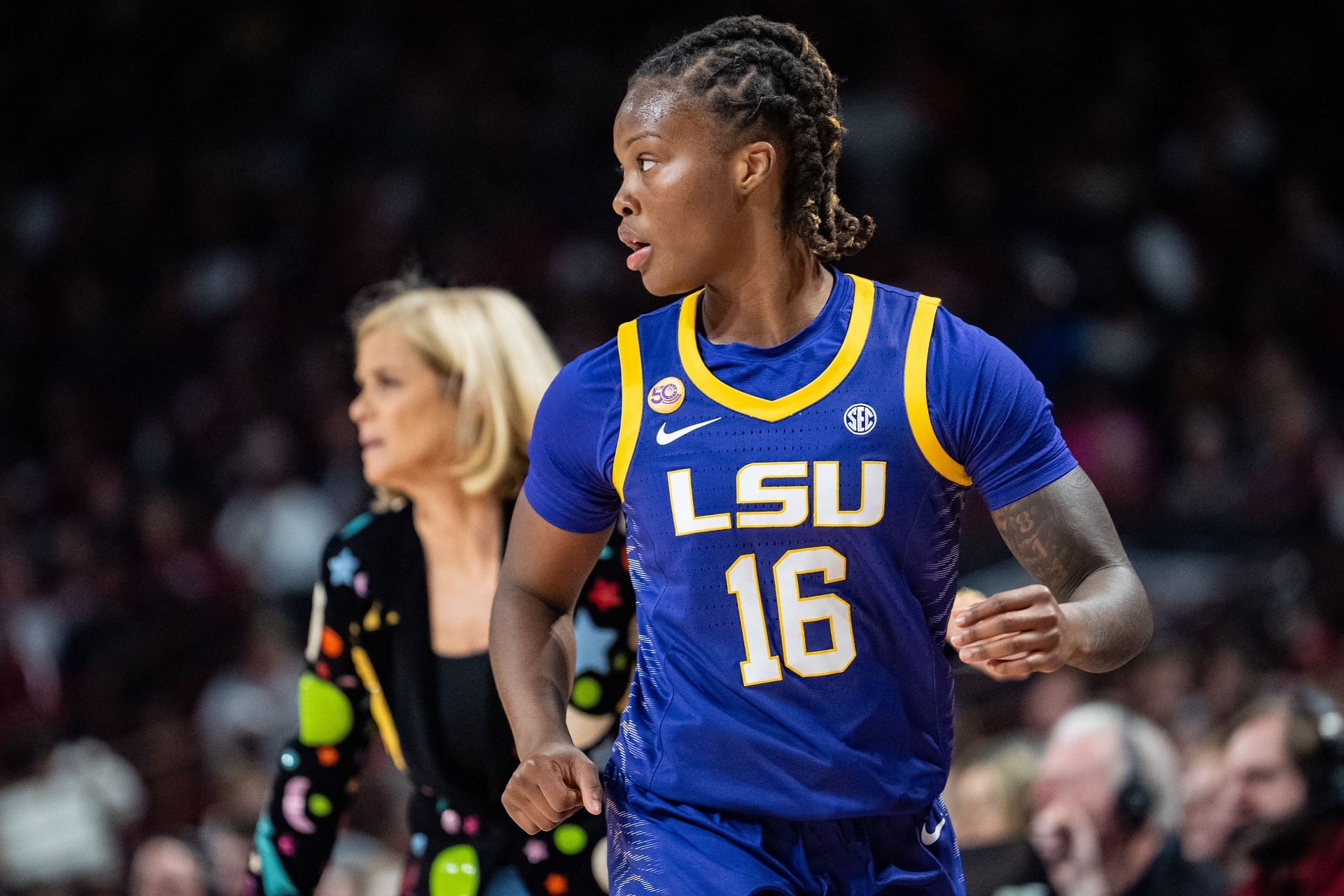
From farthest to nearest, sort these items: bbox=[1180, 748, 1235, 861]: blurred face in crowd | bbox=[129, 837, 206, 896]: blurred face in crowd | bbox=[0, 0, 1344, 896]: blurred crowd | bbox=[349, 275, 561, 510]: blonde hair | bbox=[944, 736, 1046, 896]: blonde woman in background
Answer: bbox=[0, 0, 1344, 896]: blurred crowd, bbox=[129, 837, 206, 896]: blurred face in crowd, bbox=[1180, 748, 1235, 861]: blurred face in crowd, bbox=[944, 736, 1046, 896]: blonde woman in background, bbox=[349, 275, 561, 510]: blonde hair

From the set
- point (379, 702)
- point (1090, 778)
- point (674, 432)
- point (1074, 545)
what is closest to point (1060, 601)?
point (1074, 545)

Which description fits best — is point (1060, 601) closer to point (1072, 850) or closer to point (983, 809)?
point (1072, 850)

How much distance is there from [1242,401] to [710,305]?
5646mm

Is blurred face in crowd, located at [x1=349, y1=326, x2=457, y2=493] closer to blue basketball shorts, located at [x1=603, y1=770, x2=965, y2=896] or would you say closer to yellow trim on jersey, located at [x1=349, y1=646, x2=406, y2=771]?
yellow trim on jersey, located at [x1=349, y1=646, x2=406, y2=771]

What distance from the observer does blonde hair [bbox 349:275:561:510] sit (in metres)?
3.26

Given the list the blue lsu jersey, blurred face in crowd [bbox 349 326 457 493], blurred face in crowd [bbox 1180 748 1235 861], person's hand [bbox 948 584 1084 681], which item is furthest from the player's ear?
blurred face in crowd [bbox 1180 748 1235 861]

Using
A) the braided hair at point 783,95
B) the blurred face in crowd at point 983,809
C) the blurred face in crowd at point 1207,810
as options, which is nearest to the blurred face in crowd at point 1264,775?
the blurred face in crowd at point 1207,810

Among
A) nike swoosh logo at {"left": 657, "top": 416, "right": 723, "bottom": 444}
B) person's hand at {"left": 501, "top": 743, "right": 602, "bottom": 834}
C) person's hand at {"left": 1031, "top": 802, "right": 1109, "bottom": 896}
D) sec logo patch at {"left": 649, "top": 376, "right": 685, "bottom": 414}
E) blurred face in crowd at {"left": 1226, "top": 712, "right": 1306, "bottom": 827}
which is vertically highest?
sec logo patch at {"left": 649, "top": 376, "right": 685, "bottom": 414}

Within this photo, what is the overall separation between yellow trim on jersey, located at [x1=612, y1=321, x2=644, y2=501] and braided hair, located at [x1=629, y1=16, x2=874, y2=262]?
0.31 metres

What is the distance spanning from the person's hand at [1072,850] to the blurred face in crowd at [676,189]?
7.20ft

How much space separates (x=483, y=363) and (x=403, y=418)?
199 millimetres

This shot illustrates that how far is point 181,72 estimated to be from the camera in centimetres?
1136

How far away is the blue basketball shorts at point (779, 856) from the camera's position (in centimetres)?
212

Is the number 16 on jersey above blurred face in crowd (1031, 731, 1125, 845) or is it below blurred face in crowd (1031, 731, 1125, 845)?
above
